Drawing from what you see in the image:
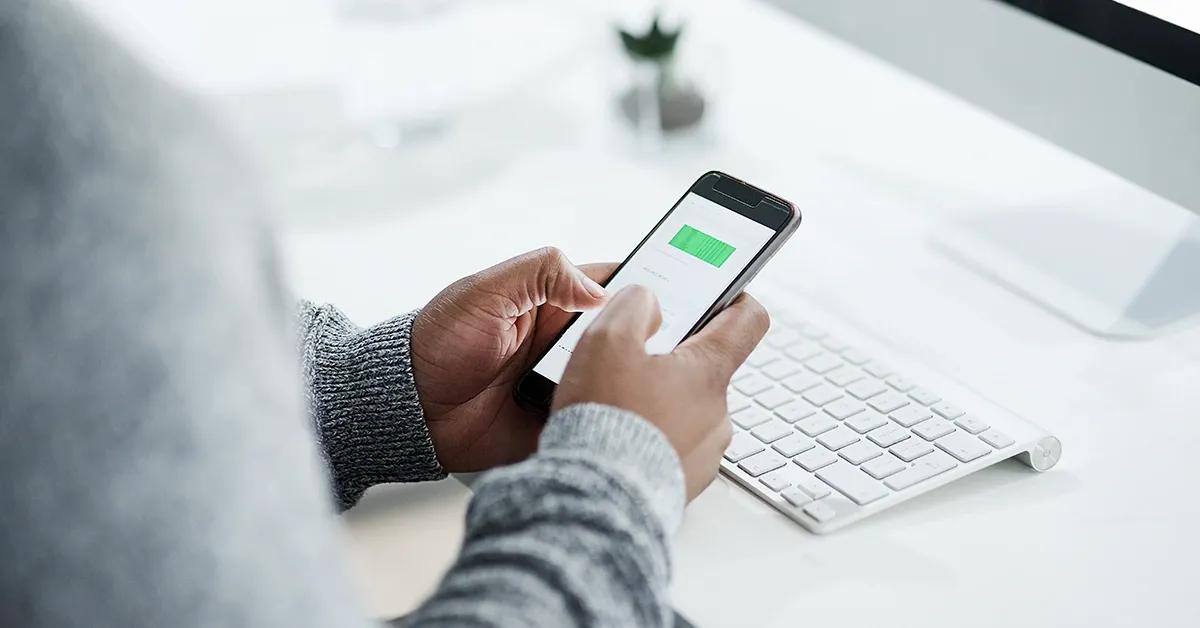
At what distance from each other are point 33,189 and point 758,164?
74cm

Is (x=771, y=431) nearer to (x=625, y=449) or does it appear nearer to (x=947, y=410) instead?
(x=947, y=410)

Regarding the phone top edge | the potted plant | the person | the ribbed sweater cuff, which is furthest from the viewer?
the potted plant

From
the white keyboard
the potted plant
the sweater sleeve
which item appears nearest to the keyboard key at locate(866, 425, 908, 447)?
the white keyboard

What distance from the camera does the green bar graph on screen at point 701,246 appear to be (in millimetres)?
661

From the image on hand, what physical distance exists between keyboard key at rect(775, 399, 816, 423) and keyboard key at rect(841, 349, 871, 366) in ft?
0.15

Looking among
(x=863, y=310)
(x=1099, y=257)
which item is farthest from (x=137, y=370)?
(x=1099, y=257)

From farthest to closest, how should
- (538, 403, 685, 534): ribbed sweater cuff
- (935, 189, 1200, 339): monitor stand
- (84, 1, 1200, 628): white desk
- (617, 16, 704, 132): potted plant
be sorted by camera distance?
(617, 16, 704, 132): potted plant → (935, 189, 1200, 339): monitor stand → (84, 1, 1200, 628): white desk → (538, 403, 685, 534): ribbed sweater cuff

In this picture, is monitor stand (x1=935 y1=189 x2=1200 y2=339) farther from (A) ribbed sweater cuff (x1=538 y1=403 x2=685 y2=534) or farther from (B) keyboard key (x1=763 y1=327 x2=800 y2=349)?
(A) ribbed sweater cuff (x1=538 y1=403 x2=685 y2=534)

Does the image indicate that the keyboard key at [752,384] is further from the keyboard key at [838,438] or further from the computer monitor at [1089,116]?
the computer monitor at [1089,116]

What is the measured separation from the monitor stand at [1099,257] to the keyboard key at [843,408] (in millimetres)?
192

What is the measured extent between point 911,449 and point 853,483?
40mm

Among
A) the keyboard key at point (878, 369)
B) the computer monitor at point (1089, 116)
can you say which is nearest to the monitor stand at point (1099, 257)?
the computer monitor at point (1089, 116)

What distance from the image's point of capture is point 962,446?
63 cm

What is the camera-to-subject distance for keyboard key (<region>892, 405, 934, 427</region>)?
0.65 metres
